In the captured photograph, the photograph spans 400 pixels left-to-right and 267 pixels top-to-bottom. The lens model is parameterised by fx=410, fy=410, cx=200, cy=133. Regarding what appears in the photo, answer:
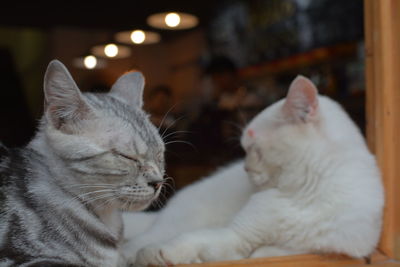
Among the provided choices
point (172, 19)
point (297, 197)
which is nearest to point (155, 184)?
point (297, 197)

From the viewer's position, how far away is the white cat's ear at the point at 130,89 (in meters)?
1.19

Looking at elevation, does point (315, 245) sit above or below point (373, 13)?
below

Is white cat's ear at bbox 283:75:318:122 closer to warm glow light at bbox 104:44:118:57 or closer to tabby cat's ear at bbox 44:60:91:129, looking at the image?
tabby cat's ear at bbox 44:60:91:129

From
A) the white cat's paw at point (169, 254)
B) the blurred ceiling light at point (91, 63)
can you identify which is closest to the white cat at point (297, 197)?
the white cat's paw at point (169, 254)

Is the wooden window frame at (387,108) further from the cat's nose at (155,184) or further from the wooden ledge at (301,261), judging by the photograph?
the cat's nose at (155,184)

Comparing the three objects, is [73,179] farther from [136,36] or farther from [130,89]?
[136,36]

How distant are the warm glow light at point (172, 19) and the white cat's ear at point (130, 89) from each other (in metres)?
2.67

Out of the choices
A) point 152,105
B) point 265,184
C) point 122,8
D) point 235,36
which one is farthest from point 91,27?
point 265,184

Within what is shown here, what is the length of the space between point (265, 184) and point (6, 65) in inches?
103

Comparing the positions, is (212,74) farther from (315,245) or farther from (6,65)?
(315,245)

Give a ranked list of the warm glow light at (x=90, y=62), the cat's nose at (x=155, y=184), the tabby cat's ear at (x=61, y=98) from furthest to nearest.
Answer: the warm glow light at (x=90, y=62) < the cat's nose at (x=155, y=184) < the tabby cat's ear at (x=61, y=98)

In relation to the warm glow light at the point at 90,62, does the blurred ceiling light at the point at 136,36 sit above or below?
above

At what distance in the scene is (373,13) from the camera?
1.34 m

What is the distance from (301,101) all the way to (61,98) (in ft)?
2.36
